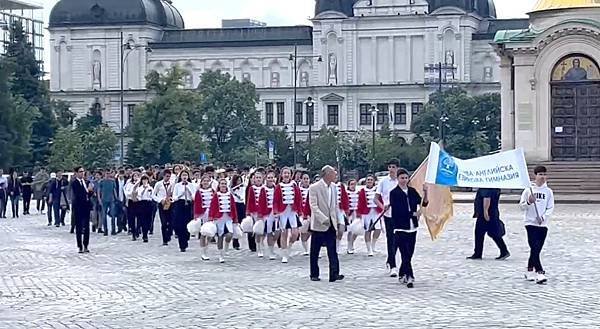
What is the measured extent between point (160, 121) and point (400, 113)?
34.5 metres

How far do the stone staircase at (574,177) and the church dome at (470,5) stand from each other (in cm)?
6852

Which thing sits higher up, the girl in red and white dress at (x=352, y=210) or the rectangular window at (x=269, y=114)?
the rectangular window at (x=269, y=114)

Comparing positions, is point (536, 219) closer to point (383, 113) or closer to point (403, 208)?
point (403, 208)

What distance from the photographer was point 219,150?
103 meters

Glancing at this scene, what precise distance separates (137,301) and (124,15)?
364ft

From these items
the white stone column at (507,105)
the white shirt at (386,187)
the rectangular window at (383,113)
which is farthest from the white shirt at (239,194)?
the rectangular window at (383,113)

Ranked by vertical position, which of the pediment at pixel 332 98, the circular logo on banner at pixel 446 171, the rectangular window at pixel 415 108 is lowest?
the circular logo on banner at pixel 446 171

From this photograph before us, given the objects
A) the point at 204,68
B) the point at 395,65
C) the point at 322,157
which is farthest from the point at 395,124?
the point at 322,157

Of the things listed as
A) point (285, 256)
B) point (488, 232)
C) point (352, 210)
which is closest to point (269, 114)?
point (352, 210)

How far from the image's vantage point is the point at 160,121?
296ft

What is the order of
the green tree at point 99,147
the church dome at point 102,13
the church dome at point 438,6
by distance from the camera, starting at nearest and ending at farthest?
the green tree at point 99,147 < the church dome at point 438,6 < the church dome at point 102,13

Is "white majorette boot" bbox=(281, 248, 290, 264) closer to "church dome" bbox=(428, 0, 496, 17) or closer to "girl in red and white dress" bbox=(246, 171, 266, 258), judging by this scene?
"girl in red and white dress" bbox=(246, 171, 266, 258)

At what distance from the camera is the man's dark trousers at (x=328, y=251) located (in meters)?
19.0

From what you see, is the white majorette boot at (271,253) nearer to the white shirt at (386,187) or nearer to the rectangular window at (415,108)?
the white shirt at (386,187)
